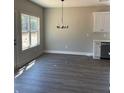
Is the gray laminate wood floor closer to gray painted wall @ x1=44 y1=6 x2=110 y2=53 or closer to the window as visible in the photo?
the window

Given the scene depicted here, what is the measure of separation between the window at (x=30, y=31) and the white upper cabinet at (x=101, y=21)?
3.01 meters

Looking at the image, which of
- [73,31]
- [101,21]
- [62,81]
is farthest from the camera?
[73,31]

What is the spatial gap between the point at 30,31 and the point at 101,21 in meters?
3.57

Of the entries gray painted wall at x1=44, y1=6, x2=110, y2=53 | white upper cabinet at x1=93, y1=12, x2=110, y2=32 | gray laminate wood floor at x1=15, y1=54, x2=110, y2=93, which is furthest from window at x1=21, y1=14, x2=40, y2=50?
white upper cabinet at x1=93, y1=12, x2=110, y2=32

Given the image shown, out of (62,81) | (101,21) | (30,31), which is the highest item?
(101,21)

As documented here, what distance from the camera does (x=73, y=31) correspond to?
8.31 metres

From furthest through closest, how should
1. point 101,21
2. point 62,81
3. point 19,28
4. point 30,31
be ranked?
point 101,21
point 30,31
point 19,28
point 62,81

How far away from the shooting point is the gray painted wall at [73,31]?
798 centimetres

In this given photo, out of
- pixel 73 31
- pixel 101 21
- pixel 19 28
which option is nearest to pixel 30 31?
pixel 19 28

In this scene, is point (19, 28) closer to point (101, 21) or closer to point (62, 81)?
point (62, 81)

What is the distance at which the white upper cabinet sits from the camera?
24.7 feet

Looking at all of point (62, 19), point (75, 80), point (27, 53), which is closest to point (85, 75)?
point (75, 80)

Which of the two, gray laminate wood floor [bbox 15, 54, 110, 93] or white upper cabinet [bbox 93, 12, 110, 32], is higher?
white upper cabinet [bbox 93, 12, 110, 32]

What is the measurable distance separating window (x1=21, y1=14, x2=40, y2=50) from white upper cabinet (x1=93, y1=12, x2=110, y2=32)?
3.01 m
